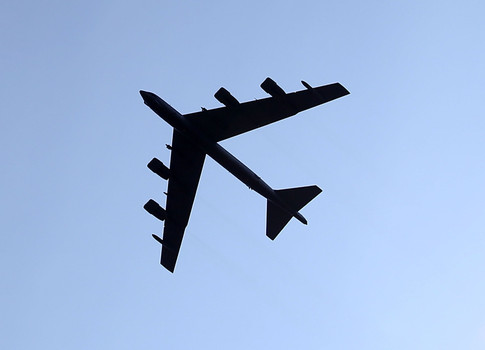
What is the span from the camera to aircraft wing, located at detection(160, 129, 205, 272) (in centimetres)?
4538

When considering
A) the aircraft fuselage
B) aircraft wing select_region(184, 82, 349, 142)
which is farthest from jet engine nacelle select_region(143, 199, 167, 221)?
aircraft wing select_region(184, 82, 349, 142)

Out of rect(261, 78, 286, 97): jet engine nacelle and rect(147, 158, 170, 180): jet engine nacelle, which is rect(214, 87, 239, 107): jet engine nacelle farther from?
rect(147, 158, 170, 180): jet engine nacelle

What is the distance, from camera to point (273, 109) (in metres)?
43.3

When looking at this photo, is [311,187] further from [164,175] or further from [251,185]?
[164,175]

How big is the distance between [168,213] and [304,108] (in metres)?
14.9

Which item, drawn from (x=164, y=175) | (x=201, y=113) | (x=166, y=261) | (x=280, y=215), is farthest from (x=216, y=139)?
(x=166, y=261)

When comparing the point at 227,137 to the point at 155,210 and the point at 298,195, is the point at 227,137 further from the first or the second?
the point at 155,210

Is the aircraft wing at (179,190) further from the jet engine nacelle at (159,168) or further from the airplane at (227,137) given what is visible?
the jet engine nacelle at (159,168)

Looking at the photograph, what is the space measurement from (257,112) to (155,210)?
38.3ft

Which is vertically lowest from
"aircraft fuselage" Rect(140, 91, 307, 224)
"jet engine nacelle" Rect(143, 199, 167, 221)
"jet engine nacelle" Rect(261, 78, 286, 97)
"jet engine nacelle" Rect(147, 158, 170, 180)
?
"jet engine nacelle" Rect(143, 199, 167, 221)

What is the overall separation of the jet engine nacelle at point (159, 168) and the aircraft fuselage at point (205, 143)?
330 centimetres

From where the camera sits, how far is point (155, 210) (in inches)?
1858

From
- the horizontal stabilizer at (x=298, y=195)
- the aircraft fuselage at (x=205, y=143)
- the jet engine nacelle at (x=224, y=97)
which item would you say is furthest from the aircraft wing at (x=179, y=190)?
the horizontal stabilizer at (x=298, y=195)

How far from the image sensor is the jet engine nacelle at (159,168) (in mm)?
45125
